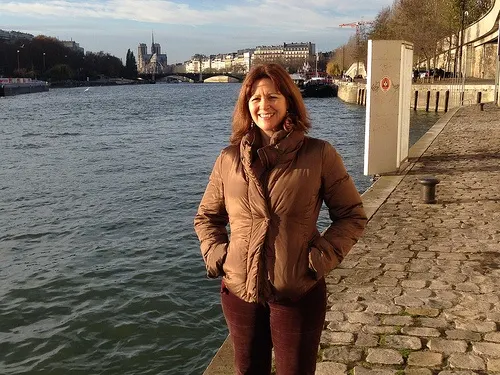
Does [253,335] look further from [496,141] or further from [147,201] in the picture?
[496,141]

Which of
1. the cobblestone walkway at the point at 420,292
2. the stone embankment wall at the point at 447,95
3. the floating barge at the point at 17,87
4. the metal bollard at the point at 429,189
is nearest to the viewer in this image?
the cobblestone walkway at the point at 420,292

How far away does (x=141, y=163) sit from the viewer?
71.4ft

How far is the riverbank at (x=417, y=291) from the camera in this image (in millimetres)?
4285

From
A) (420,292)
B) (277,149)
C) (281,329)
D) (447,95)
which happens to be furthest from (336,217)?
(447,95)

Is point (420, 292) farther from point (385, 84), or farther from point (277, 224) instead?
point (385, 84)

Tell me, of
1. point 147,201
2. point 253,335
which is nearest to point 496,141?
point 147,201

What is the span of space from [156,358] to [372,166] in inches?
279

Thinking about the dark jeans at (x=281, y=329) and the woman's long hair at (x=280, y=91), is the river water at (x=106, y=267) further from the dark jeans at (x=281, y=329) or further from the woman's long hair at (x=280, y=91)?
the woman's long hair at (x=280, y=91)

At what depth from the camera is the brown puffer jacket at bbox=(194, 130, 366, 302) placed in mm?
2791

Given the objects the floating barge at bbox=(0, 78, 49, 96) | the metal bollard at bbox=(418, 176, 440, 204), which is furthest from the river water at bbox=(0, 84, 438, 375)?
the floating barge at bbox=(0, 78, 49, 96)

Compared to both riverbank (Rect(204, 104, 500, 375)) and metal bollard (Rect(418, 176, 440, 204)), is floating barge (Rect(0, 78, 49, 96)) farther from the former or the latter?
riverbank (Rect(204, 104, 500, 375))

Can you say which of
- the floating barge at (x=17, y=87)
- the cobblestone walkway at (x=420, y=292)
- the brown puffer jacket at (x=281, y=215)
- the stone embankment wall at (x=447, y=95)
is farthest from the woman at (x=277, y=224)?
the floating barge at (x=17, y=87)

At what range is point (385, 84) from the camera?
11.7m

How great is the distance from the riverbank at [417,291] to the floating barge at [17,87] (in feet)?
297
